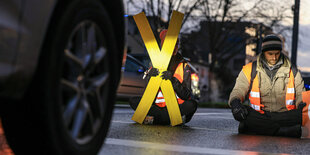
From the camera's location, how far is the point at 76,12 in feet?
9.09

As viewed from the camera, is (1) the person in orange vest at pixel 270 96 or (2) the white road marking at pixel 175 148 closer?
(2) the white road marking at pixel 175 148

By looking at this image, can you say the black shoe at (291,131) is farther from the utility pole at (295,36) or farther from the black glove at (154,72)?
the utility pole at (295,36)

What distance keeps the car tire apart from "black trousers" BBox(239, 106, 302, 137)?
10.8 ft

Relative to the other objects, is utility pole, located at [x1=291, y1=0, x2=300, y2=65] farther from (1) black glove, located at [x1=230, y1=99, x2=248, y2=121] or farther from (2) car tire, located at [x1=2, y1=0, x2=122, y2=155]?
(2) car tire, located at [x1=2, y1=0, x2=122, y2=155]

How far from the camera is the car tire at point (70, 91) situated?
2486 millimetres

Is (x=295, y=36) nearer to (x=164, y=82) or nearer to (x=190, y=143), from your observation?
(x=164, y=82)

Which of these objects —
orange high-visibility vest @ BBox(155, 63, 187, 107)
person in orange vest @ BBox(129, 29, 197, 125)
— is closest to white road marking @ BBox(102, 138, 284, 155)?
person in orange vest @ BBox(129, 29, 197, 125)

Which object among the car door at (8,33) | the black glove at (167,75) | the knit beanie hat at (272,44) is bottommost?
the black glove at (167,75)

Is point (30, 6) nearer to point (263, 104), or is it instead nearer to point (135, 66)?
point (263, 104)

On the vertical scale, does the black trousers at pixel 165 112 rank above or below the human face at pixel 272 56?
below

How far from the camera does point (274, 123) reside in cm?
626

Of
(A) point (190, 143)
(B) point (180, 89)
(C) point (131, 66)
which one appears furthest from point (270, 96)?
(C) point (131, 66)

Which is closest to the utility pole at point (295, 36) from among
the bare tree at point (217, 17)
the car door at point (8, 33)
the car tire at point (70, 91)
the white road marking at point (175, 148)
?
the bare tree at point (217, 17)

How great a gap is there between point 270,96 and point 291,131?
1.77 feet
